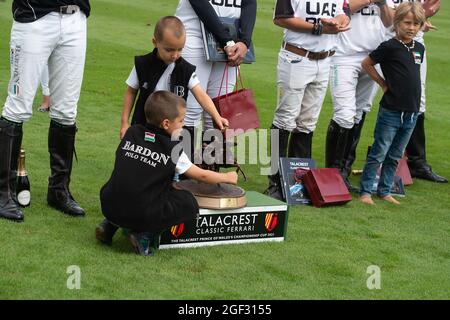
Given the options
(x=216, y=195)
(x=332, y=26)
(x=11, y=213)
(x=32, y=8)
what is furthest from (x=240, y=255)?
(x=332, y=26)

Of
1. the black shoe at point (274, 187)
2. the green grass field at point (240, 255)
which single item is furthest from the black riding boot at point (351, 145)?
the black shoe at point (274, 187)

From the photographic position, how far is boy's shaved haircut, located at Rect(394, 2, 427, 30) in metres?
6.66

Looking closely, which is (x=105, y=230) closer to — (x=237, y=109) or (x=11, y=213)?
(x=11, y=213)

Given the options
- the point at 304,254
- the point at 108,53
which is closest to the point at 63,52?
the point at 304,254

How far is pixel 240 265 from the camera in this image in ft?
16.3

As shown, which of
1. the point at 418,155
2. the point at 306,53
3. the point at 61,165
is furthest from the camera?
the point at 418,155

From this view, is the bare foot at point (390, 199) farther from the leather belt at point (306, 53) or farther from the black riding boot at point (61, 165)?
the black riding boot at point (61, 165)

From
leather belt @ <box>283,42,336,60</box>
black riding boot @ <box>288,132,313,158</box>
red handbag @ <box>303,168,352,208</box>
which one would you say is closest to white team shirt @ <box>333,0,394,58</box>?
leather belt @ <box>283,42,336,60</box>

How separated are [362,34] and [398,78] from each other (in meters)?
0.63

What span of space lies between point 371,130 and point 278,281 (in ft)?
19.1

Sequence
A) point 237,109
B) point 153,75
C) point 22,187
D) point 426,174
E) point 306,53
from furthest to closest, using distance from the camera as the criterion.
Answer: point 426,174 < point 306,53 < point 237,109 < point 22,187 < point 153,75

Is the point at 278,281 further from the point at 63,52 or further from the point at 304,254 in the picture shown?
the point at 63,52

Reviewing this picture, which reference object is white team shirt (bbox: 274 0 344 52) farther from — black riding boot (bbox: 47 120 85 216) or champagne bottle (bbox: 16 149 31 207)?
champagne bottle (bbox: 16 149 31 207)

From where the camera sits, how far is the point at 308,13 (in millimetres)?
6719
